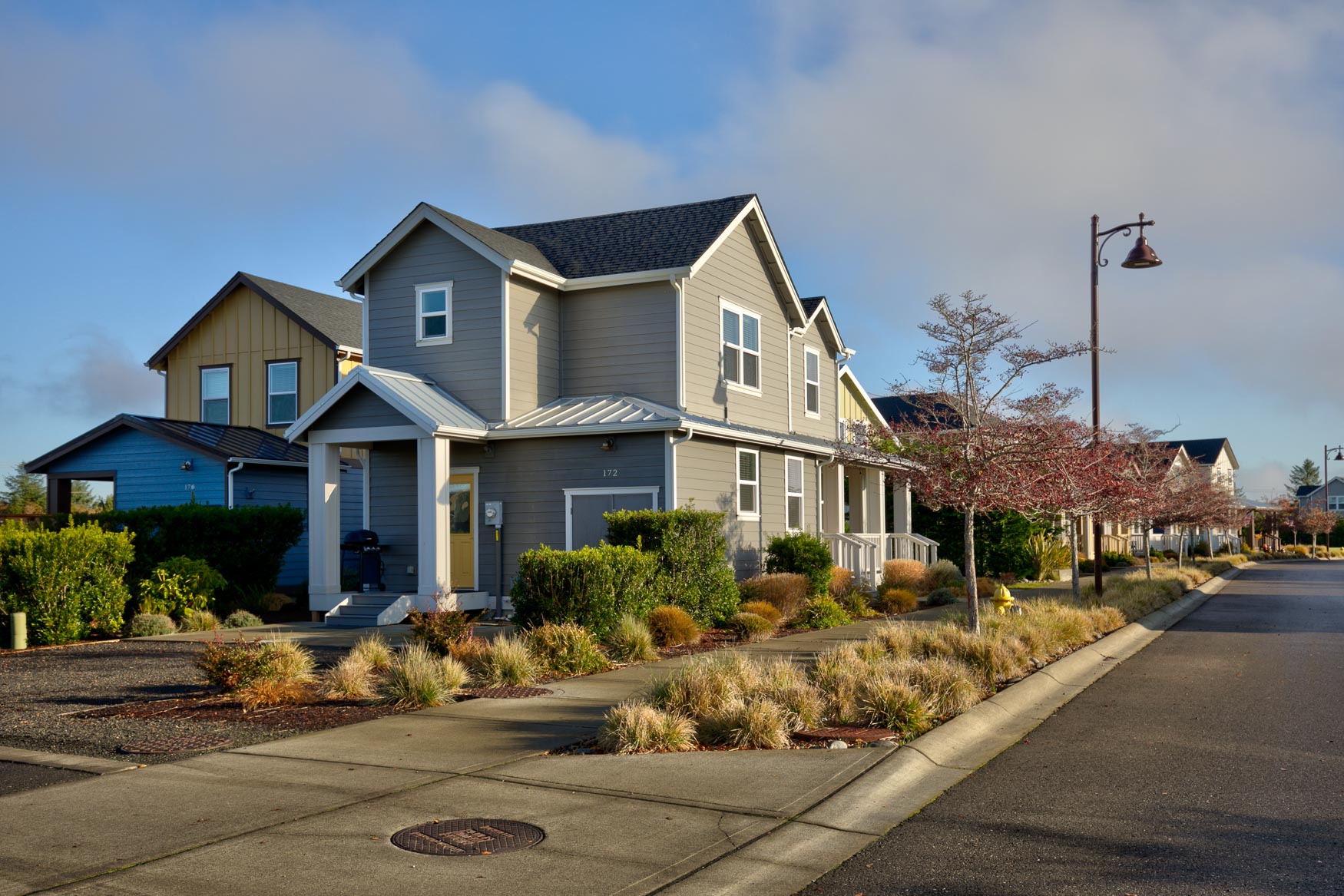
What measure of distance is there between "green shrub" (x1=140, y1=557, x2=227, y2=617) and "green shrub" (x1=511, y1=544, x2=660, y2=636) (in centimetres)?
746

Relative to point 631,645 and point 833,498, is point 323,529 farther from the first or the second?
point 833,498

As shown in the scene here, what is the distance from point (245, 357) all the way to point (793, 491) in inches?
583

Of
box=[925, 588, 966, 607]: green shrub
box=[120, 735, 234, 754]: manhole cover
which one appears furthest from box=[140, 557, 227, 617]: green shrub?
box=[925, 588, 966, 607]: green shrub

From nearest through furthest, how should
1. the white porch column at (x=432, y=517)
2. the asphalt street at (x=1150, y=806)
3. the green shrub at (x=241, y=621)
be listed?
the asphalt street at (x=1150, y=806)
the white porch column at (x=432, y=517)
the green shrub at (x=241, y=621)

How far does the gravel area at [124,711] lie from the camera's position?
8844mm

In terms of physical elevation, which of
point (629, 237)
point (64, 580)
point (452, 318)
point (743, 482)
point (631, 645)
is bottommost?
point (631, 645)

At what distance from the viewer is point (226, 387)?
2942 centimetres

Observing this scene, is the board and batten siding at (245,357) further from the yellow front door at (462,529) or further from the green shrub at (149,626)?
the green shrub at (149,626)

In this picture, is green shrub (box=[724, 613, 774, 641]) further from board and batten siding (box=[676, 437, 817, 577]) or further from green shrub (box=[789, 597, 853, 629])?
board and batten siding (box=[676, 437, 817, 577])

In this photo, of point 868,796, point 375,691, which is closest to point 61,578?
point 375,691

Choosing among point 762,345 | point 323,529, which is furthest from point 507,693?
point 762,345

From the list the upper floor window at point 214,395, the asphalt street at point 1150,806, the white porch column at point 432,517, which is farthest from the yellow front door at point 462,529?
the upper floor window at point 214,395

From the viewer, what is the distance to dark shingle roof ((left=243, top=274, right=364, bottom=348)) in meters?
28.5

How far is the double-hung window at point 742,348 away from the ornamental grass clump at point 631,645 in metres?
9.33
